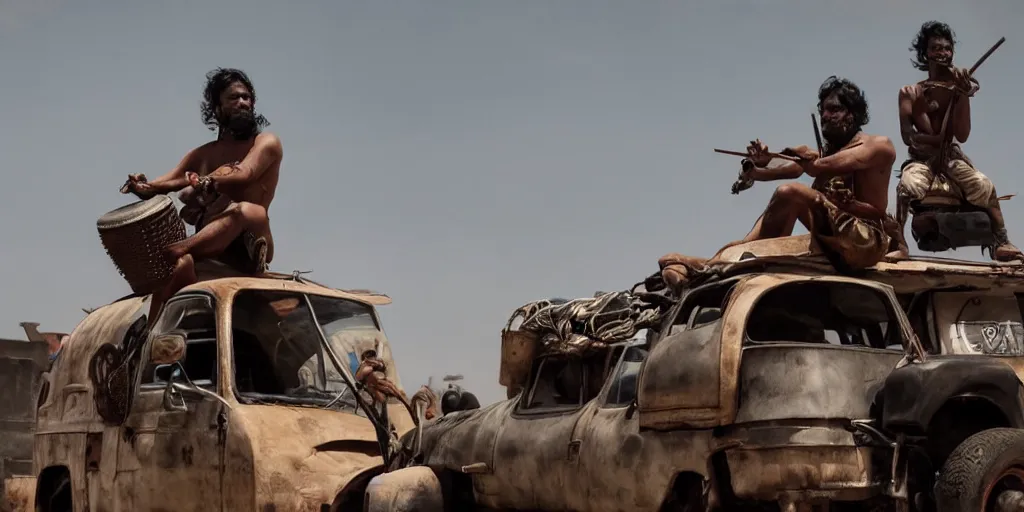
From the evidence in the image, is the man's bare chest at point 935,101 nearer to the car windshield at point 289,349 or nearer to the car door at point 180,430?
the car windshield at point 289,349

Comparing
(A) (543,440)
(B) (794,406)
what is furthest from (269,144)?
(B) (794,406)

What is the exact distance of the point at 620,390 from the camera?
24.3 feet

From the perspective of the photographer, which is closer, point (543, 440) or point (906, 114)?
point (543, 440)

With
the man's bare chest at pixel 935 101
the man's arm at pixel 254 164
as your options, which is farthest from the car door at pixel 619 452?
the man's arm at pixel 254 164

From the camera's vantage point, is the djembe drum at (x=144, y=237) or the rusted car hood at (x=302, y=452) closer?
the rusted car hood at (x=302, y=452)

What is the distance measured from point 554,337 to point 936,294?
232 centimetres

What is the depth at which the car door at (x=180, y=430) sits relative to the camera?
862cm

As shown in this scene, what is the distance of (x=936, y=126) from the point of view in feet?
31.6

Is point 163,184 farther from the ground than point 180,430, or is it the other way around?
point 163,184

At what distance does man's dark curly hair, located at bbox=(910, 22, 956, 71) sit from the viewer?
961 cm

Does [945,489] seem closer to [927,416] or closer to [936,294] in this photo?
[927,416]

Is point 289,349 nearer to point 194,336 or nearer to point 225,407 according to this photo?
point 194,336

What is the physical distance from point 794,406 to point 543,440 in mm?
2099

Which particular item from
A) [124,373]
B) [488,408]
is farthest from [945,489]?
[124,373]
